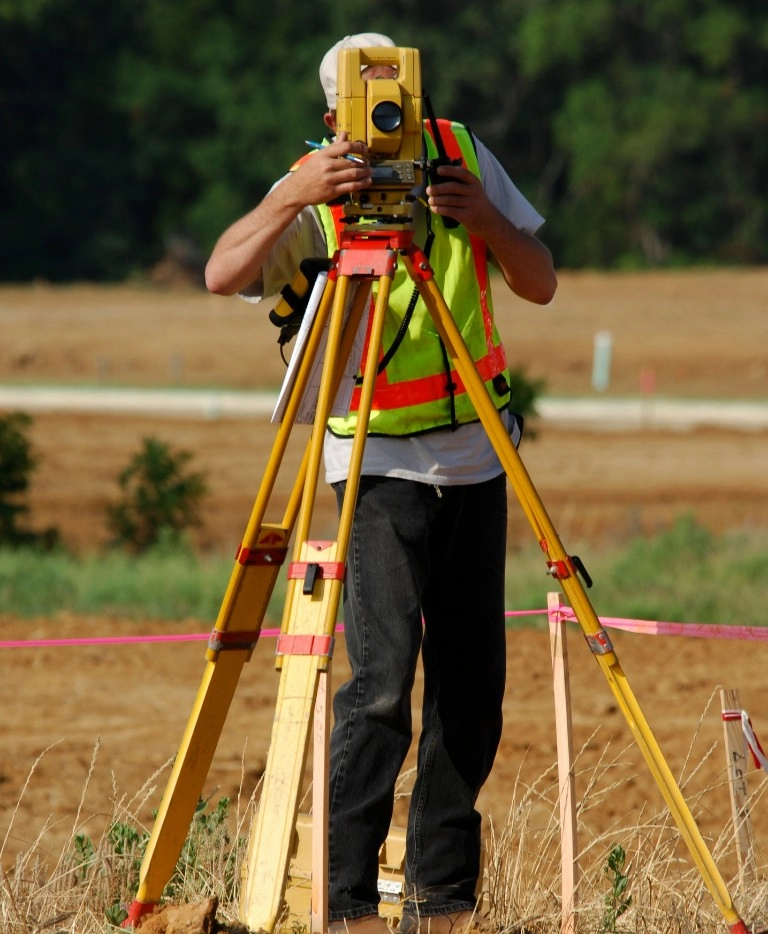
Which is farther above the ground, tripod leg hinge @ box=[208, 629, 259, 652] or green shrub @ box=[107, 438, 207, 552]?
green shrub @ box=[107, 438, 207, 552]

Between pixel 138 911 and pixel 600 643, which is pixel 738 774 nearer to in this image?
pixel 600 643

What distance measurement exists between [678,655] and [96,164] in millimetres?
35484

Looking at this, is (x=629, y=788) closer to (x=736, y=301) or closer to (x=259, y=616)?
(x=259, y=616)

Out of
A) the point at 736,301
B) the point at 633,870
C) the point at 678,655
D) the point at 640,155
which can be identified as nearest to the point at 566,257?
the point at 640,155

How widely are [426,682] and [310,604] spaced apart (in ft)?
1.93

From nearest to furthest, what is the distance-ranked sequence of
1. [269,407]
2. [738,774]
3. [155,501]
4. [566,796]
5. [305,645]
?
1. [305,645]
2. [566,796]
3. [738,774]
4. [155,501]
5. [269,407]

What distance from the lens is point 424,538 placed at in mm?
3182

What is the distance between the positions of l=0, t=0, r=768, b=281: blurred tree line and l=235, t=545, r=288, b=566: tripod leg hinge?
35708 millimetres

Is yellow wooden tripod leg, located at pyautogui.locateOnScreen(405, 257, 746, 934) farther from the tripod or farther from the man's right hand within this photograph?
the man's right hand

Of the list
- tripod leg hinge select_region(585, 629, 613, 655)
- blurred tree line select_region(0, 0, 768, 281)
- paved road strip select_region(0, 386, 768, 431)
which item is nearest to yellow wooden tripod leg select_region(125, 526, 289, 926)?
tripod leg hinge select_region(585, 629, 613, 655)

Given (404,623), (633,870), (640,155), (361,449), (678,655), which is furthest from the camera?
(640,155)

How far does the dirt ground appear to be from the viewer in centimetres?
531

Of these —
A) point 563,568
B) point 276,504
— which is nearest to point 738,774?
point 563,568

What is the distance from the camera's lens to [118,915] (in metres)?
3.12
